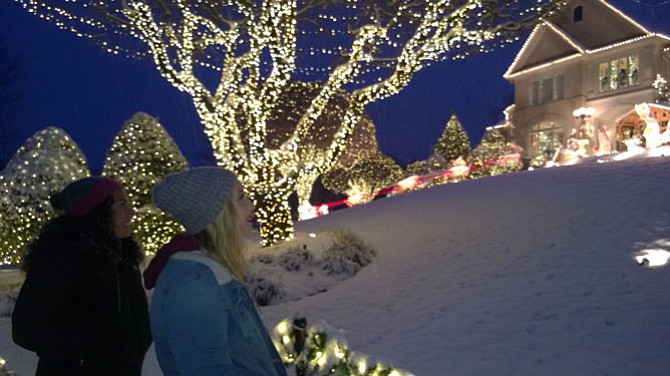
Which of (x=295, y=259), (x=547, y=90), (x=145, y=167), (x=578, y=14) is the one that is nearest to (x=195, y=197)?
(x=295, y=259)

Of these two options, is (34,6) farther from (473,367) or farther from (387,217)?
(473,367)

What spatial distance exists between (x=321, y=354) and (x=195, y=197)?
1.32 m

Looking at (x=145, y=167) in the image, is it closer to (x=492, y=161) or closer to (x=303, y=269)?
(x=303, y=269)

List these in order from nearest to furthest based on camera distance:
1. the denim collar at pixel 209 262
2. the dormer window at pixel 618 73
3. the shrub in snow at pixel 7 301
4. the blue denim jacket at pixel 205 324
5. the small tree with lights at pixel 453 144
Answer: the blue denim jacket at pixel 205 324 → the denim collar at pixel 209 262 → the shrub in snow at pixel 7 301 → the dormer window at pixel 618 73 → the small tree with lights at pixel 453 144

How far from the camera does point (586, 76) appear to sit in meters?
26.8

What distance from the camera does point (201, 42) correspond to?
45.2 feet

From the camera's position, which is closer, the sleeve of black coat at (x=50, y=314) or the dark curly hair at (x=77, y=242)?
the sleeve of black coat at (x=50, y=314)

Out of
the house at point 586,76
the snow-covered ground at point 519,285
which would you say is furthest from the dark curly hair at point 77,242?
the house at point 586,76

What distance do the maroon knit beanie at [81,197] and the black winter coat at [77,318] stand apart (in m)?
0.32

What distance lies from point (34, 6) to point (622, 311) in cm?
1306

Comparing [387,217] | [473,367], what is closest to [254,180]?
[387,217]

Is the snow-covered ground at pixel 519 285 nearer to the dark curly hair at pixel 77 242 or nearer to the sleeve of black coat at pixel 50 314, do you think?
the dark curly hair at pixel 77 242

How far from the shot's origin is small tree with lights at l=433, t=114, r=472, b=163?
29828 millimetres

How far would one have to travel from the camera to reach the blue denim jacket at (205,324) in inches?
76.4
